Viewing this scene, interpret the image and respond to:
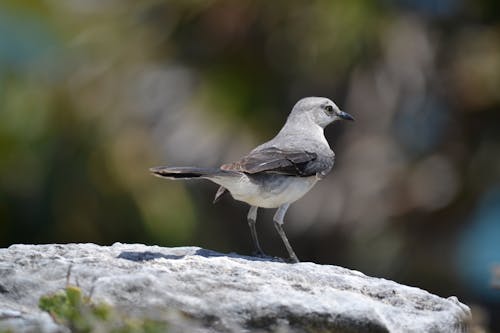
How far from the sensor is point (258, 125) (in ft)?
63.0

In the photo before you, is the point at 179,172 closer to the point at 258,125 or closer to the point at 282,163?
the point at 282,163

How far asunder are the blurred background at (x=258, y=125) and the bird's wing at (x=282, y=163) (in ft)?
29.1

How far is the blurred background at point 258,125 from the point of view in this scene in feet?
61.7

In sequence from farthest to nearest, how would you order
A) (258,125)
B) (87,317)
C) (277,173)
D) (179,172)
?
(258,125)
(277,173)
(179,172)
(87,317)

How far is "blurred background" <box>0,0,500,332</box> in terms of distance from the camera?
1881 cm

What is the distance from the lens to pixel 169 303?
673cm

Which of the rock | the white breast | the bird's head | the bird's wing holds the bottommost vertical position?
the rock

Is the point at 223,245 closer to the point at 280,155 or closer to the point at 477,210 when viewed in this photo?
the point at 477,210

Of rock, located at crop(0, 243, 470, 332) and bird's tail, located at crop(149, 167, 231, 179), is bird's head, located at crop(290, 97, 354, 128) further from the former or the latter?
rock, located at crop(0, 243, 470, 332)

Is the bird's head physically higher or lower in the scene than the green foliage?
higher

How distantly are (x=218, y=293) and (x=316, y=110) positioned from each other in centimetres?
410

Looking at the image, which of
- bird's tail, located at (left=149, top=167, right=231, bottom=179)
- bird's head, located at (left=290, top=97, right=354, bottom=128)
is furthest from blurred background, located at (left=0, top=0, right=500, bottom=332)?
bird's tail, located at (left=149, top=167, right=231, bottom=179)

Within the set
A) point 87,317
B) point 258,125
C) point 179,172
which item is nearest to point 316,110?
point 179,172

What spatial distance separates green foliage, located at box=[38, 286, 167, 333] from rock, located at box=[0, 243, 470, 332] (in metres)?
0.28
